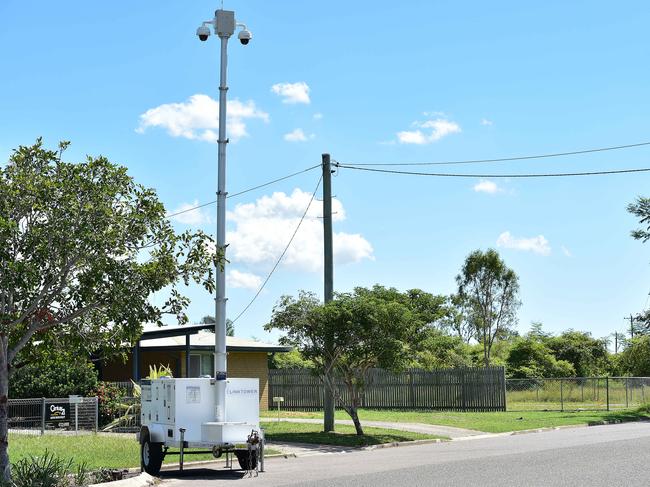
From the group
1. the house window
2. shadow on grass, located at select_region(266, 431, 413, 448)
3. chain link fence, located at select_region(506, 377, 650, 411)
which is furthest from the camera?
chain link fence, located at select_region(506, 377, 650, 411)

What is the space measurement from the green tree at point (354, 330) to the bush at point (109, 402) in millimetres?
7175

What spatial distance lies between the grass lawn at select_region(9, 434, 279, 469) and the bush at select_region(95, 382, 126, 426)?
4075 mm

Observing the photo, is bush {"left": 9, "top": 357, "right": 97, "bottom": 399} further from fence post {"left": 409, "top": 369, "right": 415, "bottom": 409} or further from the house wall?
fence post {"left": 409, "top": 369, "right": 415, "bottom": 409}

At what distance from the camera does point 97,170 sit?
14008 mm

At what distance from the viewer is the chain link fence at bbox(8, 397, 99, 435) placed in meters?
27.4

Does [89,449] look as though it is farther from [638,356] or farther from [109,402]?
[638,356]

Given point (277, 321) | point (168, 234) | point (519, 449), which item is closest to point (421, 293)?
point (277, 321)

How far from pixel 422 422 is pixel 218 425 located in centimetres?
1687

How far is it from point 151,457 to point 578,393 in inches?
1265

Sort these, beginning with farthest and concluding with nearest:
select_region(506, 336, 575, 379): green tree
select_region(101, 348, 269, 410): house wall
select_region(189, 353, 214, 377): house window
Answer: select_region(506, 336, 575, 379): green tree < select_region(189, 353, 214, 377): house window < select_region(101, 348, 269, 410): house wall

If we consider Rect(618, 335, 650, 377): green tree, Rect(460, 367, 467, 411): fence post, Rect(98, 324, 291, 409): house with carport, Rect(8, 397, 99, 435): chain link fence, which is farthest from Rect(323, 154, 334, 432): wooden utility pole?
Rect(618, 335, 650, 377): green tree

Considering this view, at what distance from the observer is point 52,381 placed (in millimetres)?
31234

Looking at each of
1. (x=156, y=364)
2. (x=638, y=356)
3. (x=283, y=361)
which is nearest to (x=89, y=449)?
(x=156, y=364)

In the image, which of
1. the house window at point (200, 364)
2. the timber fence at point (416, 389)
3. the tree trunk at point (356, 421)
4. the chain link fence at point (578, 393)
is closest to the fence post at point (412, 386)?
the timber fence at point (416, 389)
